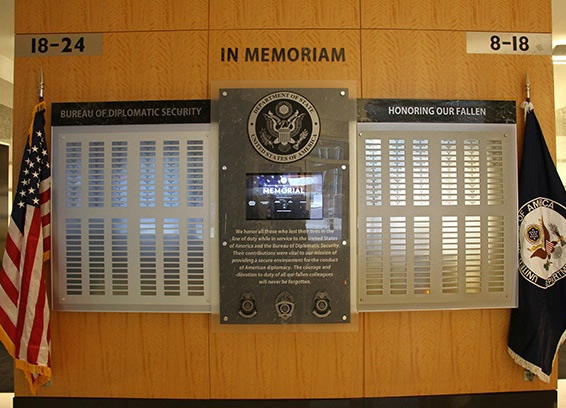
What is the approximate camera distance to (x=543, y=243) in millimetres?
2797

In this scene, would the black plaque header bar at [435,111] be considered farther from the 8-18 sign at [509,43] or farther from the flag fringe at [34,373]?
the flag fringe at [34,373]

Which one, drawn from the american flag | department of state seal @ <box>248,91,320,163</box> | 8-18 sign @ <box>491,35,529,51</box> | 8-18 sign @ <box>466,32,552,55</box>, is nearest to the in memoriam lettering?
department of state seal @ <box>248,91,320,163</box>

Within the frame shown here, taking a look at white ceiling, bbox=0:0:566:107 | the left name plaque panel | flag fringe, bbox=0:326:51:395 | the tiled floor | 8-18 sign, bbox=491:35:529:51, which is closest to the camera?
flag fringe, bbox=0:326:51:395

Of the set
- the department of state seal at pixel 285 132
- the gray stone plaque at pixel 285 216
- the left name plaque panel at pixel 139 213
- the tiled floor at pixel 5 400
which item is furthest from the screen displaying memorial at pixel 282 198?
the tiled floor at pixel 5 400

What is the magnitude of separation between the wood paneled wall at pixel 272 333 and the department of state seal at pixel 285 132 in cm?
25

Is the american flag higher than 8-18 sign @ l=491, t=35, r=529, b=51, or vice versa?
8-18 sign @ l=491, t=35, r=529, b=51

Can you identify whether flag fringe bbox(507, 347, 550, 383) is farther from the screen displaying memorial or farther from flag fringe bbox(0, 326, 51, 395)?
flag fringe bbox(0, 326, 51, 395)

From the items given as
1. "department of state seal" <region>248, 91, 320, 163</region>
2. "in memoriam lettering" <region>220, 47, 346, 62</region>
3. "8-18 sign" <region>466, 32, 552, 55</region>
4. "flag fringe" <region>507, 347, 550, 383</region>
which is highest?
"8-18 sign" <region>466, 32, 552, 55</region>

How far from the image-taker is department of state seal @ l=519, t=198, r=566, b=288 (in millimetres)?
2785

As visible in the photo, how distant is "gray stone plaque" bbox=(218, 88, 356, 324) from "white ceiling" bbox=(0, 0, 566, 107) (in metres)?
3.00

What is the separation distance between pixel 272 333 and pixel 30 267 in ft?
4.86

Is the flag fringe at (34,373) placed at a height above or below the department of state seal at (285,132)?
below

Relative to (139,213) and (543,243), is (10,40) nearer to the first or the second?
(139,213)

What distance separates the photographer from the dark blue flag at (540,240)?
2.76 meters
